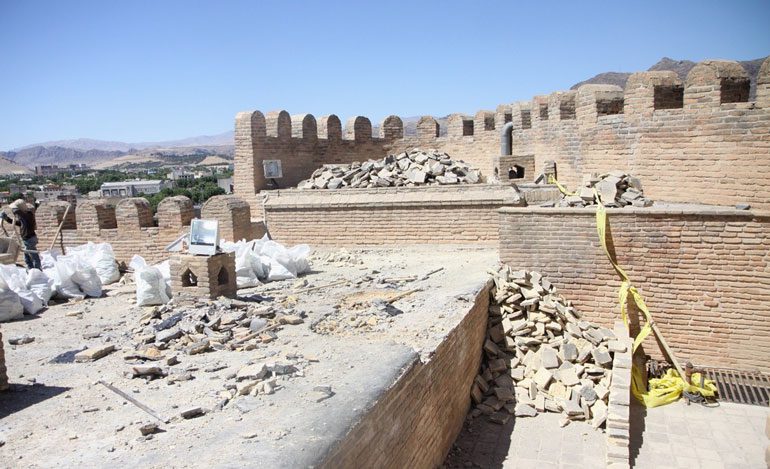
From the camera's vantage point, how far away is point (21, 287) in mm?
8102

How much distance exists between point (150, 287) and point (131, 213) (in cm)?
374

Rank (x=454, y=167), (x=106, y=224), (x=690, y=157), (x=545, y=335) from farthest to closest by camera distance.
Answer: (x=454, y=167) < (x=106, y=224) < (x=690, y=157) < (x=545, y=335)

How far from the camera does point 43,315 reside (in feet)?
25.9

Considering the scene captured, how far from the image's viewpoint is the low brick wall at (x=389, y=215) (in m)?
11.3

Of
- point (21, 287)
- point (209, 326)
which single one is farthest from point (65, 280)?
point (209, 326)

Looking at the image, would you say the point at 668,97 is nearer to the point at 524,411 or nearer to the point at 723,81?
the point at 723,81

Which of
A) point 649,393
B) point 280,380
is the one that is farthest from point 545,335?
point 280,380

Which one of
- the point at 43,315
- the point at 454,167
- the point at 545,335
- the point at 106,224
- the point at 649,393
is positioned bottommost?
the point at 649,393

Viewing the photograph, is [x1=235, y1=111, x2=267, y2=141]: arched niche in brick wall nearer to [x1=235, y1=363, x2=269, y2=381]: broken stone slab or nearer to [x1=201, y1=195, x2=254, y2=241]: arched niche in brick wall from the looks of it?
→ [x1=201, y1=195, x2=254, y2=241]: arched niche in brick wall

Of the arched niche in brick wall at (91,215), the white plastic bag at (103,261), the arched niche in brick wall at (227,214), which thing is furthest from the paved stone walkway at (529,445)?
the arched niche in brick wall at (91,215)

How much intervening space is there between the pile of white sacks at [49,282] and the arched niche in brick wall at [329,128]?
6.59 metres

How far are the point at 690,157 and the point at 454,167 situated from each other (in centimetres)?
467

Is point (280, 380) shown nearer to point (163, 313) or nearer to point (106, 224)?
point (163, 313)

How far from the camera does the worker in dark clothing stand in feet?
33.7
